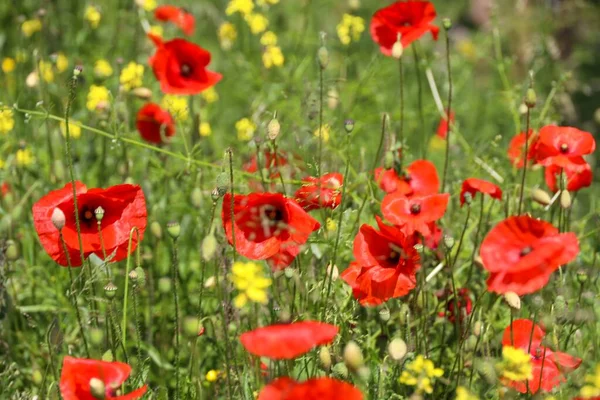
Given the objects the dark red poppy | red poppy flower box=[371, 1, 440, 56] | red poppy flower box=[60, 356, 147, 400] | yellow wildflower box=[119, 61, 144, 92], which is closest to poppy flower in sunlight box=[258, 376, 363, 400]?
red poppy flower box=[60, 356, 147, 400]

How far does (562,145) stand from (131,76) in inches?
56.3

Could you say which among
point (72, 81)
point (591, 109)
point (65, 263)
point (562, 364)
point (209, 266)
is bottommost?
point (591, 109)

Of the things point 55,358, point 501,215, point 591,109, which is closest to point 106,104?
point 55,358

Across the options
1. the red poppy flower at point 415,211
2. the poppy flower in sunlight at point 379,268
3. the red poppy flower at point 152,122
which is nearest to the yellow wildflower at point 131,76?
the red poppy flower at point 152,122

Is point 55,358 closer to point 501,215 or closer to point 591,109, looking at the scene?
point 501,215

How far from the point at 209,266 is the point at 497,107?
228 cm

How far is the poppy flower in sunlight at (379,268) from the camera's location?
1.75 m

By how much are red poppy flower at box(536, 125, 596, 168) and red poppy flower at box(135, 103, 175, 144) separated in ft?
4.12

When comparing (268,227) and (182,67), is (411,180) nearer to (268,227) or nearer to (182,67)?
(268,227)

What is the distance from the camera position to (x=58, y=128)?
9.69 ft

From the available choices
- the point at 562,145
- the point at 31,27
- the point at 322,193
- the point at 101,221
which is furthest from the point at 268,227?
the point at 31,27

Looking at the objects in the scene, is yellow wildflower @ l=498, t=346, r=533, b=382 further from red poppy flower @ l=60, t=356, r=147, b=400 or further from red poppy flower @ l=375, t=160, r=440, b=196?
red poppy flower @ l=375, t=160, r=440, b=196

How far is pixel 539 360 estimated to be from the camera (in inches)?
70.4

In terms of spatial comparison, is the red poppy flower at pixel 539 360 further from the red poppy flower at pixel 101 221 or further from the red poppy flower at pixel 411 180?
the red poppy flower at pixel 101 221
